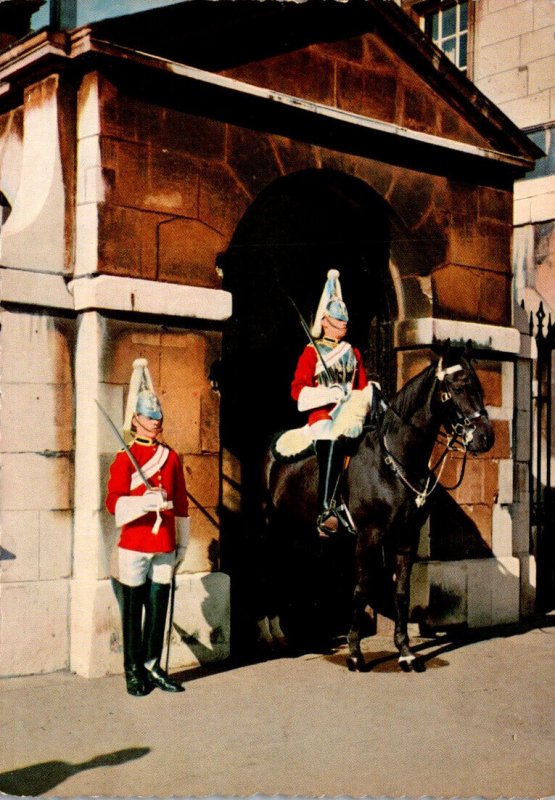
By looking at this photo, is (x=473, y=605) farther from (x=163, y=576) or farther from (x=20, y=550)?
(x=20, y=550)

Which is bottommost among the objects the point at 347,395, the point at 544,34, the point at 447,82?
the point at 347,395

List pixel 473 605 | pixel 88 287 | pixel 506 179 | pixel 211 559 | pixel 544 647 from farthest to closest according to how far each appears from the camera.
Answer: pixel 506 179 → pixel 473 605 → pixel 544 647 → pixel 211 559 → pixel 88 287

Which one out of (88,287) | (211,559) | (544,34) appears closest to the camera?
(88,287)

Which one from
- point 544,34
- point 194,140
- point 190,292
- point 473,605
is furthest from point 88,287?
point 544,34

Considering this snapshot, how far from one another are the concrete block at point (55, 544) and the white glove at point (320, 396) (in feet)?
6.43

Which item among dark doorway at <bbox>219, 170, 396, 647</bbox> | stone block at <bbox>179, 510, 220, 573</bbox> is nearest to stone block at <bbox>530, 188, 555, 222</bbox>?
dark doorway at <bbox>219, 170, 396, 647</bbox>

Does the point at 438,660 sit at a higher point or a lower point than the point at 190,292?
lower

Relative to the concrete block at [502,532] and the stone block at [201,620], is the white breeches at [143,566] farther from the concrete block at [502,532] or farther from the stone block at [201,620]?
the concrete block at [502,532]

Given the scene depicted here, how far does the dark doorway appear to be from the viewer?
875 centimetres

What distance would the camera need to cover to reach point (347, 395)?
7.82 m

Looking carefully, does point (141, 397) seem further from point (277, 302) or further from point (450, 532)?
point (450, 532)

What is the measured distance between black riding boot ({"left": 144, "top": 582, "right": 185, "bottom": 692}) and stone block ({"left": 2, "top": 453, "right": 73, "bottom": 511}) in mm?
1086

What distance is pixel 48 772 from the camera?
209 inches

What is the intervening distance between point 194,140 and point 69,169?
3.33 feet
